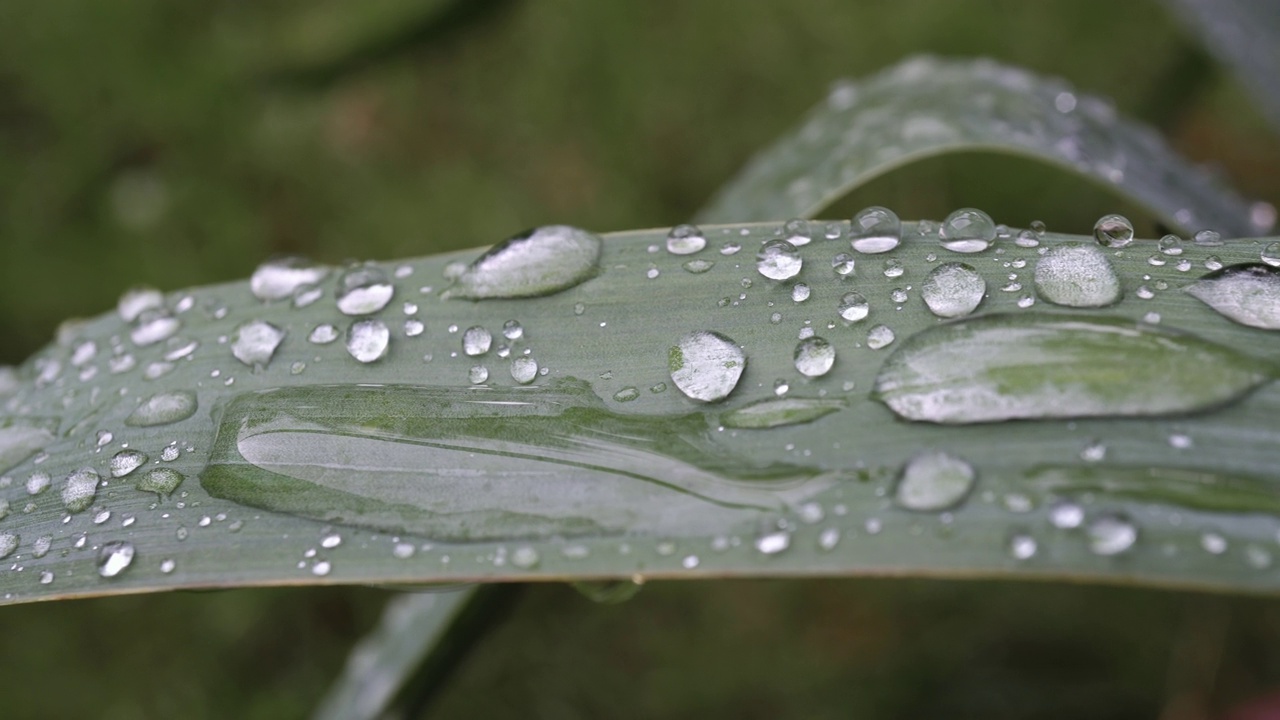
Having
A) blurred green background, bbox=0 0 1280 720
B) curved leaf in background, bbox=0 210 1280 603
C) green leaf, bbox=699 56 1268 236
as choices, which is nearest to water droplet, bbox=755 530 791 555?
curved leaf in background, bbox=0 210 1280 603

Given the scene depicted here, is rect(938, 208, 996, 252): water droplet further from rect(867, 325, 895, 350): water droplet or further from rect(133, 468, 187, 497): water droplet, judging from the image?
rect(133, 468, 187, 497): water droplet

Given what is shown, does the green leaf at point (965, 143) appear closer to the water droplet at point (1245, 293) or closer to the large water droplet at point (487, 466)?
the water droplet at point (1245, 293)

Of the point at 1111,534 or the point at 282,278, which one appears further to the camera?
the point at 282,278

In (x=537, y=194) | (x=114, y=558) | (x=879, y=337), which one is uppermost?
(x=879, y=337)

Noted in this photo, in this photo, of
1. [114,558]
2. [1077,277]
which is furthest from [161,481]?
[1077,277]

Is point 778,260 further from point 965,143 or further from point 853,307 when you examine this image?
point 965,143

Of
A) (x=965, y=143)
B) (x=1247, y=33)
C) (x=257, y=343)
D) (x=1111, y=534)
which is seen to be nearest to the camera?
(x=1111, y=534)

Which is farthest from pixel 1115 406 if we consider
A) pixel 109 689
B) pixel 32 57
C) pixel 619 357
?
pixel 32 57
